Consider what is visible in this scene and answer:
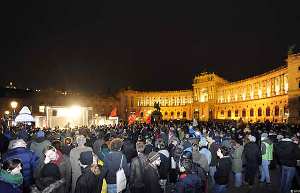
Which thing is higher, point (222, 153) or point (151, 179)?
point (222, 153)

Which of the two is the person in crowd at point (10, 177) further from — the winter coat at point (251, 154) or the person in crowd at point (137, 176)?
the winter coat at point (251, 154)

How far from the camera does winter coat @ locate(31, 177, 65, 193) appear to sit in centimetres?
580

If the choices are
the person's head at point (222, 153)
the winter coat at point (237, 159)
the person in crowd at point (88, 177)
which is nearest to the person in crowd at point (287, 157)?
the winter coat at point (237, 159)

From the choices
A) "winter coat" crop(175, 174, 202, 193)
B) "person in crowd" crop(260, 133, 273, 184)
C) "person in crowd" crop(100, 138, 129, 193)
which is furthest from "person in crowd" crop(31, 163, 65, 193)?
"person in crowd" crop(260, 133, 273, 184)

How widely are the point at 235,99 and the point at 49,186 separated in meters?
116

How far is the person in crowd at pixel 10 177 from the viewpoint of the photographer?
4684 mm

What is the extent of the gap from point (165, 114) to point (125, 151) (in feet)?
469

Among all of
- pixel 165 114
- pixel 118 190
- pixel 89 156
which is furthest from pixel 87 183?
pixel 165 114

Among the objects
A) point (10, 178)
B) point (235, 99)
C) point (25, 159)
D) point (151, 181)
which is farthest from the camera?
point (235, 99)

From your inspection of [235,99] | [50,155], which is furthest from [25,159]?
[235,99]

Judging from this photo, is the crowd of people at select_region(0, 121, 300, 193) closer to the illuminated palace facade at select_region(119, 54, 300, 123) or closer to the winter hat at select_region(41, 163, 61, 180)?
the winter hat at select_region(41, 163, 61, 180)

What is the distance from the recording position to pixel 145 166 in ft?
25.9

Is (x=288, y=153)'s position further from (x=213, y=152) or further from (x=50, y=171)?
(x=50, y=171)

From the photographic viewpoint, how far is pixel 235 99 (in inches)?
4643
